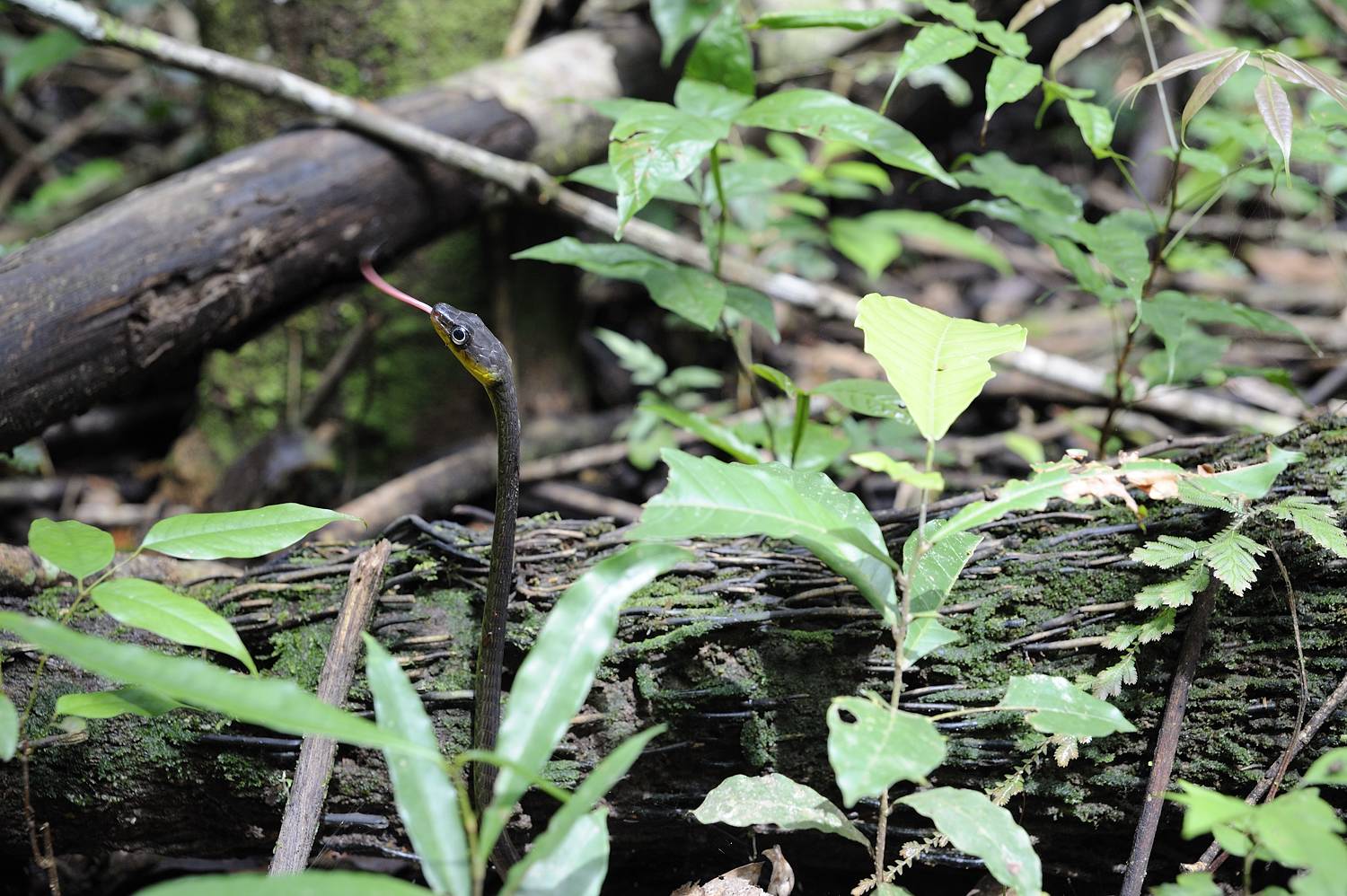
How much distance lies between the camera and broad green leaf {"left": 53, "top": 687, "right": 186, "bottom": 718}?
138 centimetres

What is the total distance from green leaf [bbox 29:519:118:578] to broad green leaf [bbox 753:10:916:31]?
1.55m

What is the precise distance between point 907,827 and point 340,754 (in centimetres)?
99

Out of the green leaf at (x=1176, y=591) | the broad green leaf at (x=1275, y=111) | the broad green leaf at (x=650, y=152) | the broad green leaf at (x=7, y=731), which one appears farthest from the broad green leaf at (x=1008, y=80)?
the broad green leaf at (x=7, y=731)

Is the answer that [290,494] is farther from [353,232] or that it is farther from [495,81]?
[495,81]

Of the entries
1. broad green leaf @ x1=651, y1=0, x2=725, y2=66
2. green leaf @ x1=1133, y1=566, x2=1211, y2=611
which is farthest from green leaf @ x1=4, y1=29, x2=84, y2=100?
green leaf @ x1=1133, y1=566, x2=1211, y2=611

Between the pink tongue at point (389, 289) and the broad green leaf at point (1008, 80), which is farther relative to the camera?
the broad green leaf at point (1008, 80)

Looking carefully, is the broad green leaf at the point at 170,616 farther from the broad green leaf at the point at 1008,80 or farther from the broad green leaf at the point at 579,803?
the broad green leaf at the point at 1008,80

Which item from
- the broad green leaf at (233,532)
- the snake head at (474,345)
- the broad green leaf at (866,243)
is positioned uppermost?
the snake head at (474,345)

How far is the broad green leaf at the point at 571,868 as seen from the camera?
1.07 metres

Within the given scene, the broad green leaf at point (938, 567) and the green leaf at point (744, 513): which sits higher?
the green leaf at point (744, 513)

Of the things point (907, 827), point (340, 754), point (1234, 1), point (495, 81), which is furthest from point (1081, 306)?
point (340, 754)

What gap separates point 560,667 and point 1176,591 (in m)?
1.02

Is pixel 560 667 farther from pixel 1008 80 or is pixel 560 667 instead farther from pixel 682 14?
pixel 682 14

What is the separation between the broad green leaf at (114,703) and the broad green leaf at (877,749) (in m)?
0.99
